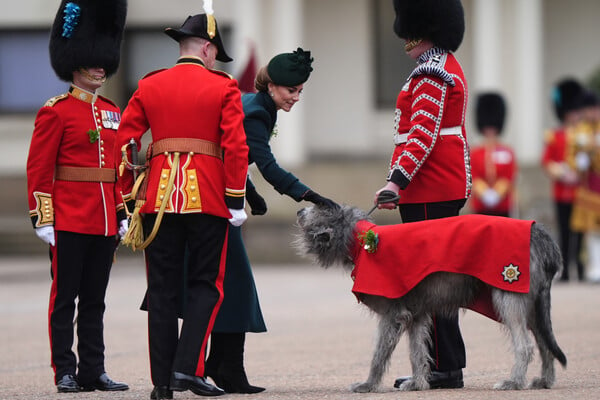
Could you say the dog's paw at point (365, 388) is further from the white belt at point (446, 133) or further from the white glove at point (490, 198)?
the white glove at point (490, 198)

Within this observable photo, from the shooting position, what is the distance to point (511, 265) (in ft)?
20.7

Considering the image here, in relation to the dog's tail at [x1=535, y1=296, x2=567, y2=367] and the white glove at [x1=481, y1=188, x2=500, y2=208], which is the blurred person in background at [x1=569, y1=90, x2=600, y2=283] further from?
the dog's tail at [x1=535, y1=296, x2=567, y2=367]

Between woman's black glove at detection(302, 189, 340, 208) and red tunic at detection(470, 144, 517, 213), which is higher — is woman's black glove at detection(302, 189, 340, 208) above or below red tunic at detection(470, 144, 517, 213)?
above

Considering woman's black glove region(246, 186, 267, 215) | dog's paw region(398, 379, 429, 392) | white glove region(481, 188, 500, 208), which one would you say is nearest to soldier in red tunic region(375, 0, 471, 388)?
dog's paw region(398, 379, 429, 392)

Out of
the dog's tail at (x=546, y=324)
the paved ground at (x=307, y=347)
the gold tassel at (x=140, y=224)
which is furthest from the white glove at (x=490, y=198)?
the gold tassel at (x=140, y=224)

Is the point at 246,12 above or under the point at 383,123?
above

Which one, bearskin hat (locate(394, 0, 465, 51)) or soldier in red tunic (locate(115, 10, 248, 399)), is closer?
soldier in red tunic (locate(115, 10, 248, 399))

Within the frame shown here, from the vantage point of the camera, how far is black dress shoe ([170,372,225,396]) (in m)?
6.14

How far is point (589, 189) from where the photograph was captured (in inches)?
567

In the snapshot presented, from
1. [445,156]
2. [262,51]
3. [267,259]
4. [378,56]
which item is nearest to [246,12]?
[262,51]

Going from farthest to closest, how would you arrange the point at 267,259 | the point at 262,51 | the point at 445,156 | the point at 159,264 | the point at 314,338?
the point at 262,51 → the point at 267,259 → the point at 314,338 → the point at 445,156 → the point at 159,264

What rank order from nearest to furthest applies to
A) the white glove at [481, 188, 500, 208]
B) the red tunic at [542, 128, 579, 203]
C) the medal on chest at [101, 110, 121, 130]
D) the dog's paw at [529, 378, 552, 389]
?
the dog's paw at [529, 378, 552, 389] → the medal on chest at [101, 110, 121, 130] → the white glove at [481, 188, 500, 208] → the red tunic at [542, 128, 579, 203]

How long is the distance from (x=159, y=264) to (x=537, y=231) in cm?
184

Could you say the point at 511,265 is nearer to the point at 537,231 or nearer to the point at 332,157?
the point at 537,231
